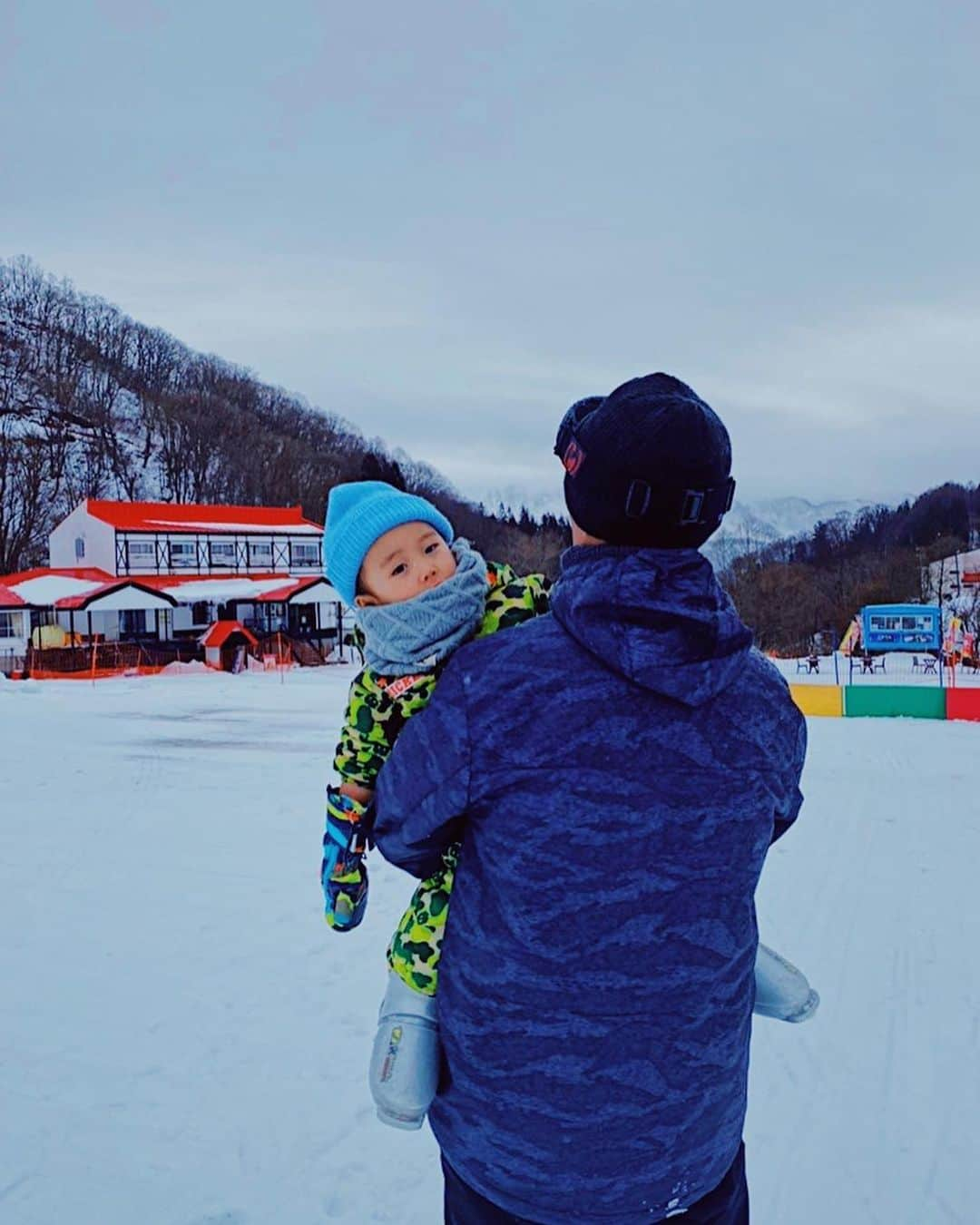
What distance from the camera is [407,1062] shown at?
141cm

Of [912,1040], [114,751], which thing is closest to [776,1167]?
[912,1040]

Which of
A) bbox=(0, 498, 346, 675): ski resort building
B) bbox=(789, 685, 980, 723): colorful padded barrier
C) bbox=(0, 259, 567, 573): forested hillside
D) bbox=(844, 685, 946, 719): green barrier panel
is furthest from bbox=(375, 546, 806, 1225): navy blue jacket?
bbox=(0, 259, 567, 573): forested hillside

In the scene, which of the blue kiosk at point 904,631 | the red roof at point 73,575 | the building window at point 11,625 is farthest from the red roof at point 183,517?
the blue kiosk at point 904,631

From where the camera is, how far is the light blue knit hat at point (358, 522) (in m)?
1.68

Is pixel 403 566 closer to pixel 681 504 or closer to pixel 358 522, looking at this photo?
pixel 358 522

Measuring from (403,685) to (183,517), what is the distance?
Answer: 42.9m

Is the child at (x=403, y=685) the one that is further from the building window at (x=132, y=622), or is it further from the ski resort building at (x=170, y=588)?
the building window at (x=132, y=622)

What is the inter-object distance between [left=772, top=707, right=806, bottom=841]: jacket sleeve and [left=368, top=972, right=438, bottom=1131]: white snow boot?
630 mm

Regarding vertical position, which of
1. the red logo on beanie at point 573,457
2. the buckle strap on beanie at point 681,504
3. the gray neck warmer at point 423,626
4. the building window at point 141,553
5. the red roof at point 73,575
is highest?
the building window at point 141,553

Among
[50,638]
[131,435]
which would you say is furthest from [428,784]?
[131,435]

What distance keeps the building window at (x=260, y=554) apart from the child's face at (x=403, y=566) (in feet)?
136

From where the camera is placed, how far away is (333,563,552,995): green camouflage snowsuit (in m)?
1.47

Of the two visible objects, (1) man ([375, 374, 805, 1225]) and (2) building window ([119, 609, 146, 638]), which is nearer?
(1) man ([375, 374, 805, 1225])

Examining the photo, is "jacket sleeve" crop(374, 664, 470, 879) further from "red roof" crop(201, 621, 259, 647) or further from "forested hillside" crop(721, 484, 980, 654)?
"forested hillside" crop(721, 484, 980, 654)
